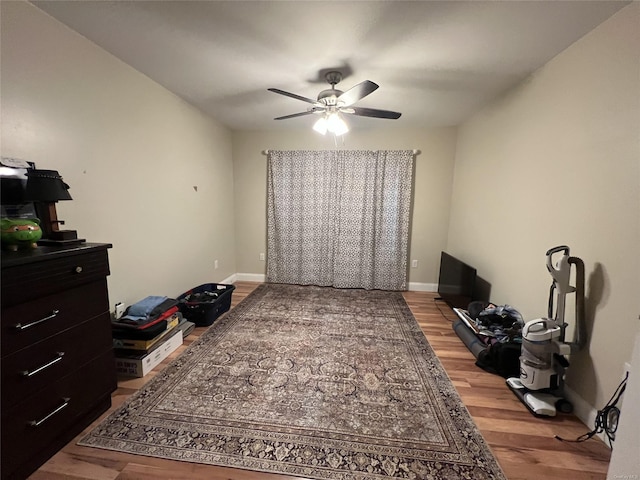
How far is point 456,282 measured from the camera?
10.3 ft

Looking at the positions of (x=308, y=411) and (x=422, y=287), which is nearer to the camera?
(x=308, y=411)

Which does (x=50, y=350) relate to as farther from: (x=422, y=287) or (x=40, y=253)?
(x=422, y=287)

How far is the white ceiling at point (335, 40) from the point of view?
1476 mm

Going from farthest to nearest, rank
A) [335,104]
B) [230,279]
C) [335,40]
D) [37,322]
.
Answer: [230,279], [335,104], [335,40], [37,322]

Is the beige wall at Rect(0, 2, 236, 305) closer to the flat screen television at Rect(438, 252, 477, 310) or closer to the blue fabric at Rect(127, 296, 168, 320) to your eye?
the blue fabric at Rect(127, 296, 168, 320)

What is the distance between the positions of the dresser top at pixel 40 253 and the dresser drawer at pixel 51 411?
0.62m

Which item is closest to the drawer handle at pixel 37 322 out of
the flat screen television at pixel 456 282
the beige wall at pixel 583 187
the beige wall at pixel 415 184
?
the beige wall at pixel 583 187

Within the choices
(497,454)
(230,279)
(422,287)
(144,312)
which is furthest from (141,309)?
(422,287)

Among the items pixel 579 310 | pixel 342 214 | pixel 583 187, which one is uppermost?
pixel 583 187

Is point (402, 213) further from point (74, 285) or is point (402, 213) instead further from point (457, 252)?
point (74, 285)

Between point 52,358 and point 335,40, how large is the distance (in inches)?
94.6

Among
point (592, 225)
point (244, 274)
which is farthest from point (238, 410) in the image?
point (244, 274)

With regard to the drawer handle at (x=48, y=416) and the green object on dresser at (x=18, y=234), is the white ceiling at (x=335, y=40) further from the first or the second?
the drawer handle at (x=48, y=416)

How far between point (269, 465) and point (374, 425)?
0.62 m
